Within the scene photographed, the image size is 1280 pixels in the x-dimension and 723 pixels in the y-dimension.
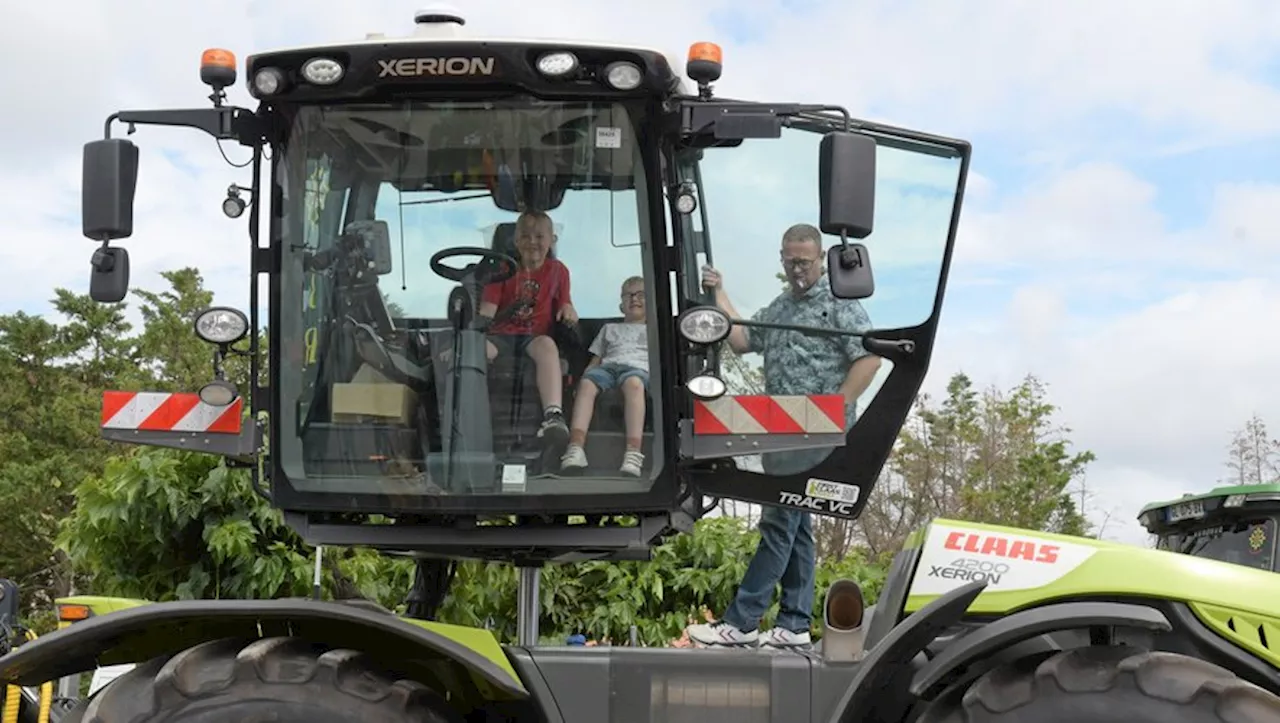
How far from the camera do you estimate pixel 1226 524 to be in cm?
1195

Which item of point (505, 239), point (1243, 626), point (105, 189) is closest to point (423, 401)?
point (505, 239)

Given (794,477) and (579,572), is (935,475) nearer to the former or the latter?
(579,572)

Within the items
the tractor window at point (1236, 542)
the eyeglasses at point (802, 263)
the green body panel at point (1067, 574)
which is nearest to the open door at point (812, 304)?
the eyeglasses at point (802, 263)

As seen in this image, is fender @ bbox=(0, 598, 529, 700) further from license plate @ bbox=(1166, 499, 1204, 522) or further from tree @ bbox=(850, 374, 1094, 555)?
tree @ bbox=(850, 374, 1094, 555)

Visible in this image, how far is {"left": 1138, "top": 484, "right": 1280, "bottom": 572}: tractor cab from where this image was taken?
37.7ft

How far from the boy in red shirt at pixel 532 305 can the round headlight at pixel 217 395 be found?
1.16 metres

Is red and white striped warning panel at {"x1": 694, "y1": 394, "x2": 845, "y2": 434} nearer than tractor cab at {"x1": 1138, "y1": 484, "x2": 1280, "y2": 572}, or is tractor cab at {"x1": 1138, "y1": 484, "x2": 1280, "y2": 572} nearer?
red and white striped warning panel at {"x1": 694, "y1": 394, "x2": 845, "y2": 434}

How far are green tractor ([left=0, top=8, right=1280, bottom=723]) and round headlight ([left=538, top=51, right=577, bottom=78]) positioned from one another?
1 cm

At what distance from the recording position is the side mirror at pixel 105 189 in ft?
18.5

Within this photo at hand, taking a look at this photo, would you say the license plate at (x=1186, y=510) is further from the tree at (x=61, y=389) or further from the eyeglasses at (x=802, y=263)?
the tree at (x=61, y=389)

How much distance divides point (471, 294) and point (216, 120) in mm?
1298

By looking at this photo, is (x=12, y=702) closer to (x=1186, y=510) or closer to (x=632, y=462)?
(x=632, y=462)

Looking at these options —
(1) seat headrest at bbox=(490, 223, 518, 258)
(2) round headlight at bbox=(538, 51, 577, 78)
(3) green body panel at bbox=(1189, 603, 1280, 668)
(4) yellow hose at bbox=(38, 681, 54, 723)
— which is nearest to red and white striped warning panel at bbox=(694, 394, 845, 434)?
(1) seat headrest at bbox=(490, 223, 518, 258)

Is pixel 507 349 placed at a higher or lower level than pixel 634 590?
higher
